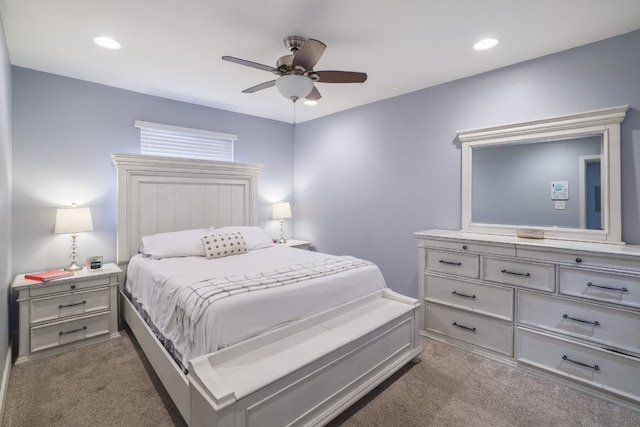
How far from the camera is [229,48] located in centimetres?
240

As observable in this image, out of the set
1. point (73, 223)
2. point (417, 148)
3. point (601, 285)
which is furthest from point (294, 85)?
point (601, 285)

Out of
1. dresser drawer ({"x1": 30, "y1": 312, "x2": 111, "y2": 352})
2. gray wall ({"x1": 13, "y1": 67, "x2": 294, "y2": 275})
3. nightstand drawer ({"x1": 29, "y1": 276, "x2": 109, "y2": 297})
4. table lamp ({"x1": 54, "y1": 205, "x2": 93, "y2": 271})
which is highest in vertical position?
gray wall ({"x1": 13, "y1": 67, "x2": 294, "y2": 275})

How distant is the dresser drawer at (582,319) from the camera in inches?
74.6

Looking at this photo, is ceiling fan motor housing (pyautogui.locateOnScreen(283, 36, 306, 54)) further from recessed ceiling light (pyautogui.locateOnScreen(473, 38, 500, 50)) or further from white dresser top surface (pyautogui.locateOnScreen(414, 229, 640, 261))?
white dresser top surface (pyautogui.locateOnScreen(414, 229, 640, 261))

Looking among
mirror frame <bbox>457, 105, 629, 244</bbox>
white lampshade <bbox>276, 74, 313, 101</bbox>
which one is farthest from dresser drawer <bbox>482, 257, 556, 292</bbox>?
white lampshade <bbox>276, 74, 313, 101</bbox>

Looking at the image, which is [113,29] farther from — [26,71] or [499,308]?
[499,308]

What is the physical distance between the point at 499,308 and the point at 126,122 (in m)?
3.99

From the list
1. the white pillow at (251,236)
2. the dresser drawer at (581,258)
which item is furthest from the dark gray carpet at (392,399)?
the white pillow at (251,236)

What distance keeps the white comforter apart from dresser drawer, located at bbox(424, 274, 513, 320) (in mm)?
585

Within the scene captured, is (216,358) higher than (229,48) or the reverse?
the reverse

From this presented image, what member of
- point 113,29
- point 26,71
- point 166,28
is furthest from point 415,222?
point 26,71

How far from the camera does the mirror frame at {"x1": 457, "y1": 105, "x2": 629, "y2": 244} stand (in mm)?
2201

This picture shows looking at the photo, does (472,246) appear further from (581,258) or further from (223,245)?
(223,245)

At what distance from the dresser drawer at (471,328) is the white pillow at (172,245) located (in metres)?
2.34
